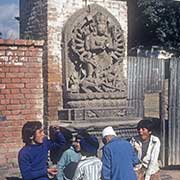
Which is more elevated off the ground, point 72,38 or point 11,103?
point 72,38

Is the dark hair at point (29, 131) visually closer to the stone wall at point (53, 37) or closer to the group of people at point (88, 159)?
the group of people at point (88, 159)

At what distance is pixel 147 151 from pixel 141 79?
13.1 ft

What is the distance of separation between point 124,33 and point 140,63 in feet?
2.41

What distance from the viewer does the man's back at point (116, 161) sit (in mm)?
5445

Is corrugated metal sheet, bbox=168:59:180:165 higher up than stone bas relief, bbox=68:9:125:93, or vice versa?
stone bas relief, bbox=68:9:125:93

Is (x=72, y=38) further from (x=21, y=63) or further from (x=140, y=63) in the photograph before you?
(x=140, y=63)

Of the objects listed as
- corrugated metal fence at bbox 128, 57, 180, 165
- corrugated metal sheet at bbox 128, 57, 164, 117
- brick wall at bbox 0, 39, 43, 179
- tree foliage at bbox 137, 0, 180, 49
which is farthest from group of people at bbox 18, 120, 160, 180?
tree foliage at bbox 137, 0, 180, 49

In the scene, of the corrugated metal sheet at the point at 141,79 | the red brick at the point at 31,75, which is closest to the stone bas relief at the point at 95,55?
the corrugated metal sheet at the point at 141,79

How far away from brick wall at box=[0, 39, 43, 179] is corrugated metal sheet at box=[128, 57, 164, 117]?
2009 mm

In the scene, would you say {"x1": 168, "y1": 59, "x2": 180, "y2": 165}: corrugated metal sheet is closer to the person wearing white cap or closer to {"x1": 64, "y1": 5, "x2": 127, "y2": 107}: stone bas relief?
{"x1": 64, "y1": 5, "x2": 127, "y2": 107}: stone bas relief

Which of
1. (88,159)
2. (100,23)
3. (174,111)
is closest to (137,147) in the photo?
(88,159)

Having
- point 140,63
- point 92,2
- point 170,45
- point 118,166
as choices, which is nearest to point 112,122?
point 140,63

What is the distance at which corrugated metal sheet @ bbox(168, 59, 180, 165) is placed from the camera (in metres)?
10.3

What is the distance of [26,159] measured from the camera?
5.45 meters
